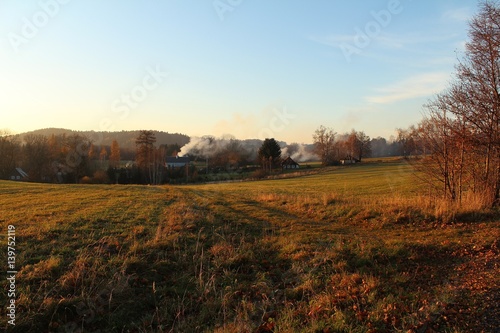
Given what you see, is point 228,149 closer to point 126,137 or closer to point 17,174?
point 17,174

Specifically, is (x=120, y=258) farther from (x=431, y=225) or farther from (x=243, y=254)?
(x=431, y=225)

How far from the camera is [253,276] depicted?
697 centimetres

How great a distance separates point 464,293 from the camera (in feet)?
17.8

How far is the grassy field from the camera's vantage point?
16.4 ft

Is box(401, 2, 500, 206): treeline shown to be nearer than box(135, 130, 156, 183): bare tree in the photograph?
Yes

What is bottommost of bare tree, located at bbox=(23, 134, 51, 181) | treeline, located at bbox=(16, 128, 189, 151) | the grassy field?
the grassy field

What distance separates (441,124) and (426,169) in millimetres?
2250

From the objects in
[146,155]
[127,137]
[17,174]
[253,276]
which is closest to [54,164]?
[17,174]

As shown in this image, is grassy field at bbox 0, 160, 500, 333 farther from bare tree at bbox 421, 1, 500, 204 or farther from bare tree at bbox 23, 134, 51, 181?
bare tree at bbox 23, 134, 51, 181

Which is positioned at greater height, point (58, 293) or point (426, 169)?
point (426, 169)

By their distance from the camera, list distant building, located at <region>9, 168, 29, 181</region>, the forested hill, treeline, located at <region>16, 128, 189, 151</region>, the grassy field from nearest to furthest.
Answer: the grassy field
distant building, located at <region>9, 168, 29, 181</region>
treeline, located at <region>16, 128, 189, 151</region>
the forested hill

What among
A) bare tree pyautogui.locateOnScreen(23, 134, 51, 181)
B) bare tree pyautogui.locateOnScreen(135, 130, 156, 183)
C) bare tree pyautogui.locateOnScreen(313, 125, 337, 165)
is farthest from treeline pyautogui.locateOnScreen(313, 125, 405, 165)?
bare tree pyautogui.locateOnScreen(23, 134, 51, 181)

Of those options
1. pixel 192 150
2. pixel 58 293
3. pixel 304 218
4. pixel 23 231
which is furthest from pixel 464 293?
pixel 192 150

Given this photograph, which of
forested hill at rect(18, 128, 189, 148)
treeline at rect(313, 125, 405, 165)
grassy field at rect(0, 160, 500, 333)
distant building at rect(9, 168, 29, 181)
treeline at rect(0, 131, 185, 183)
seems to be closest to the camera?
grassy field at rect(0, 160, 500, 333)
